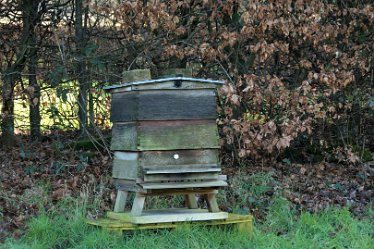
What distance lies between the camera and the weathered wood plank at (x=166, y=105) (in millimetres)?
6789

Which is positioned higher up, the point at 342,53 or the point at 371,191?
the point at 342,53

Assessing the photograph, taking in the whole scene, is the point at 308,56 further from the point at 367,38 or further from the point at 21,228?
the point at 21,228

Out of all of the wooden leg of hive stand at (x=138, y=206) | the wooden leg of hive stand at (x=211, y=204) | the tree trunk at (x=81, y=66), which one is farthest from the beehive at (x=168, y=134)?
the tree trunk at (x=81, y=66)

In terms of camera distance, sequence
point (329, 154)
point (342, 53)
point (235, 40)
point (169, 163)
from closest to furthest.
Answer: point (169, 163) → point (235, 40) → point (342, 53) → point (329, 154)

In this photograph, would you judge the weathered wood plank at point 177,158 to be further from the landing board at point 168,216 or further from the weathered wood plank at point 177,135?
the landing board at point 168,216

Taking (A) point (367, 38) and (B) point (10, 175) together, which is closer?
(B) point (10, 175)

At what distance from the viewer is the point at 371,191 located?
9.21 m

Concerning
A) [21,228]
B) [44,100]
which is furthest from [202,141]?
[44,100]

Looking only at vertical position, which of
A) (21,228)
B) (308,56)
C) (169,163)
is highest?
(308,56)

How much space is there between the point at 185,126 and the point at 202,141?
0.22 meters

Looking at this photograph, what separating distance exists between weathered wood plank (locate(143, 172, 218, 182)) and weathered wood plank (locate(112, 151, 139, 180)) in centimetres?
14

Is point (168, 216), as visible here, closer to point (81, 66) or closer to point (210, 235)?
point (210, 235)

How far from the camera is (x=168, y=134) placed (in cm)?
686

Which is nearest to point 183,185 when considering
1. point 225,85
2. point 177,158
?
point 177,158
